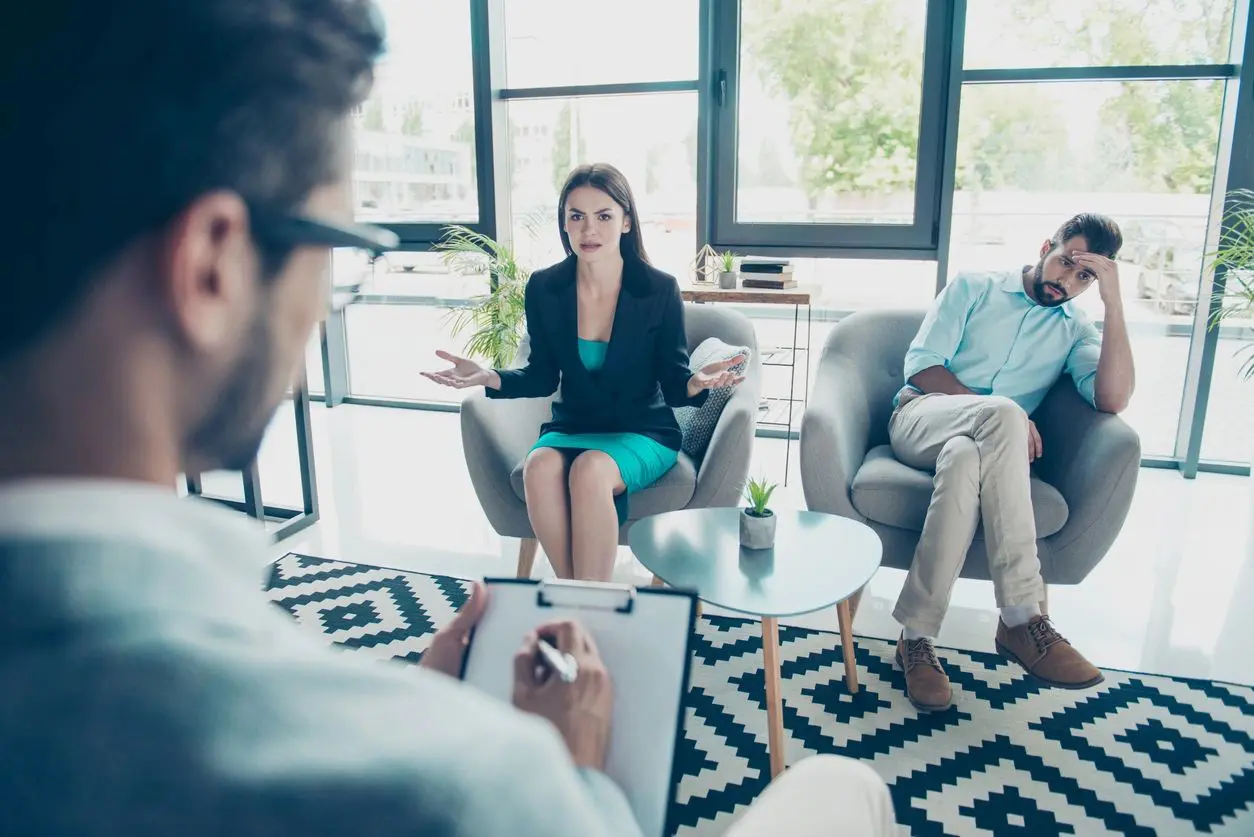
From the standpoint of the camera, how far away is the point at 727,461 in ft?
7.75

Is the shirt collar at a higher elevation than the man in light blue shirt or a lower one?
higher

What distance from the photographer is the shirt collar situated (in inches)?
98.5

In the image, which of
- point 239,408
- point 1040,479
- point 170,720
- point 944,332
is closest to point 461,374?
point 944,332

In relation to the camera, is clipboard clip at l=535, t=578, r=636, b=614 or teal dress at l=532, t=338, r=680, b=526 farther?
teal dress at l=532, t=338, r=680, b=526

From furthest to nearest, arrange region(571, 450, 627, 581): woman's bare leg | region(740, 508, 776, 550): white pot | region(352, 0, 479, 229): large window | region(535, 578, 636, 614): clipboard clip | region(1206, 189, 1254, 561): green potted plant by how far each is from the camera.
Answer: region(352, 0, 479, 229): large window < region(1206, 189, 1254, 561): green potted plant < region(571, 450, 627, 581): woman's bare leg < region(740, 508, 776, 550): white pot < region(535, 578, 636, 614): clipboard clip

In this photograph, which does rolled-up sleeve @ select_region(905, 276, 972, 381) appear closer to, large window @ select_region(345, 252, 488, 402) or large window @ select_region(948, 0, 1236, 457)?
large window @ select_region(948, 0, 1236, 457)

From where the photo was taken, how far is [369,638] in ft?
7.66

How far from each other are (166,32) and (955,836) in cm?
174

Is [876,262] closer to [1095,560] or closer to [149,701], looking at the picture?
[1095,560]

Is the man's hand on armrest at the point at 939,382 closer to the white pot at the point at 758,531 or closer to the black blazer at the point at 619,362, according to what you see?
the black blazer at the point at 619,362

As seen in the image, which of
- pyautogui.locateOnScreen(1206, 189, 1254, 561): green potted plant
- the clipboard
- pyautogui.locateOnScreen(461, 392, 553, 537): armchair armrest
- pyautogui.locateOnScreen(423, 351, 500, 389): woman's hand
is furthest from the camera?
pyautogui.locateOnScreen(1206, 189, 1254, 561): green potted plant

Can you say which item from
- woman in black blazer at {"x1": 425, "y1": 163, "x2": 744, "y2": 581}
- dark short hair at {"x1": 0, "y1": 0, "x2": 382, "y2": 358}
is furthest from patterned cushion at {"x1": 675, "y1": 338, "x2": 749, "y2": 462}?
dark short hair at {"x1": 0, "y1": 0, "x2": 382, "y2": 358}

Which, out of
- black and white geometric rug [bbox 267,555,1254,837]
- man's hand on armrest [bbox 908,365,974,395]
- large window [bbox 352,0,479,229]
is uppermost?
large window [bbox 352,0,479,229]

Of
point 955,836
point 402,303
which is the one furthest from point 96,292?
point 402,303
